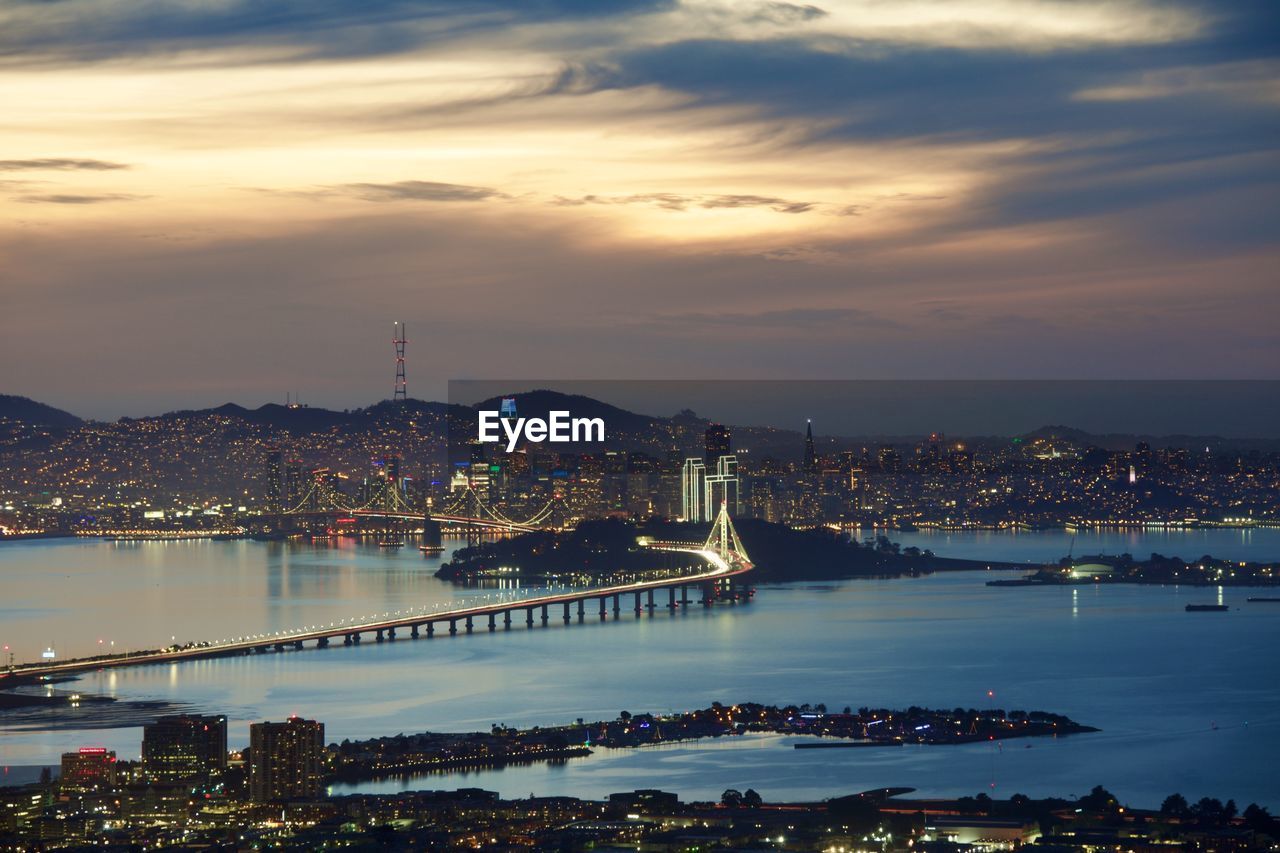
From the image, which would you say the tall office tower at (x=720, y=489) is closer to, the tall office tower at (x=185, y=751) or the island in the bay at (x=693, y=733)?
the island in the bay at (x=693, y=733)

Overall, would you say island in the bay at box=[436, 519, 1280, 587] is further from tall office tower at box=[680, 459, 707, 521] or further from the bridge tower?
tall office tower at box=[680, 459, 707, 521]

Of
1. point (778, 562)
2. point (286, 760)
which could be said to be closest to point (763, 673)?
point (286, 760)

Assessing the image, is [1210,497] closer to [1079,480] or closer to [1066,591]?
[1079,480]

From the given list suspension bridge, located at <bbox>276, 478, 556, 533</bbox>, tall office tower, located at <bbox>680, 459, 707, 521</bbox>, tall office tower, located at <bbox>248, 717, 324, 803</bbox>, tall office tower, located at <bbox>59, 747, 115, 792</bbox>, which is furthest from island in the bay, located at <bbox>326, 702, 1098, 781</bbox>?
tall office tower, located at <bbox>680, 459, 707, 521</bbox>

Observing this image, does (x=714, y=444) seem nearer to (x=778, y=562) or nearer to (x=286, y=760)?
(x=778, y=562)

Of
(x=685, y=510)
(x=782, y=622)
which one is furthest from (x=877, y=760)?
(x=685, y=510)
